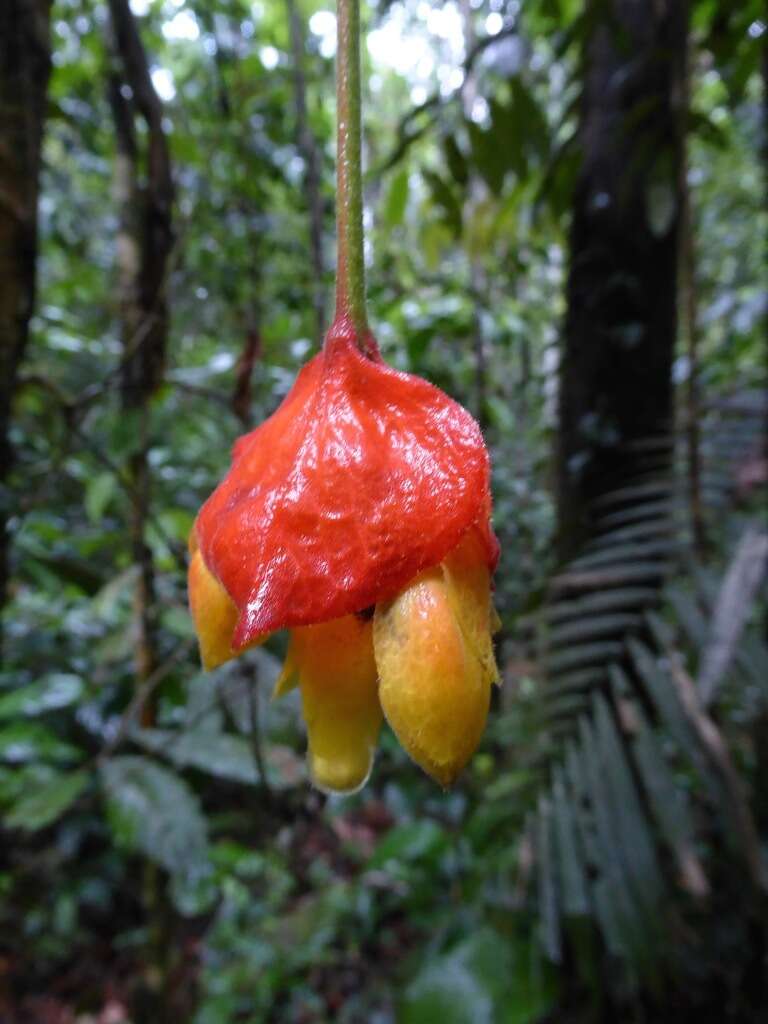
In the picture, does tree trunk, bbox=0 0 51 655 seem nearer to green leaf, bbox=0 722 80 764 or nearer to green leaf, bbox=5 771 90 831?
green leaf, bbox=5 771 90 831

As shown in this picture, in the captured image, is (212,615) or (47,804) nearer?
(212,615)

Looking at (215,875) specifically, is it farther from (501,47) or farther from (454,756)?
(501,47)

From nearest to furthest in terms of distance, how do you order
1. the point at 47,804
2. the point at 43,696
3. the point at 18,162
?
the point at 18,162, the point at 47,804, the point at 43,696

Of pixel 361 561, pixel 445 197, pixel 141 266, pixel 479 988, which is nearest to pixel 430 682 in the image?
pixel 361 561

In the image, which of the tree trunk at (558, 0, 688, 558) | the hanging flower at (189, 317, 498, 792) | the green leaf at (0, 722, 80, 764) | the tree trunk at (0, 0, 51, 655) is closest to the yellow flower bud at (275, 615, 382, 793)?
the hanging flower at (189, 317, 498, 792)

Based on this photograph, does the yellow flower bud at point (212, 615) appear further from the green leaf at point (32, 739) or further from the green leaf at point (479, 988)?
the green leaf at point (479, 988)

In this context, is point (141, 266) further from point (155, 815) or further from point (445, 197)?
point (155, 815)
